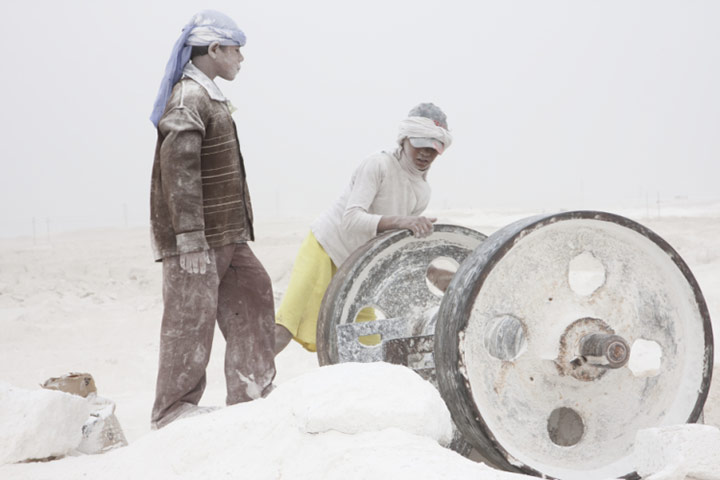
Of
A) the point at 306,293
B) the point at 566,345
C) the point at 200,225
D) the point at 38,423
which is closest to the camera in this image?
the point at 566,345

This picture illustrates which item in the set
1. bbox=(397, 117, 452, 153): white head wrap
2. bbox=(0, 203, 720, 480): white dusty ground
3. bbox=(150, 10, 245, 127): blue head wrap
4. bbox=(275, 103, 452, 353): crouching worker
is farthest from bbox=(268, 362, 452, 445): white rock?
bbox=(397, 117, 452, 153): white head wrap

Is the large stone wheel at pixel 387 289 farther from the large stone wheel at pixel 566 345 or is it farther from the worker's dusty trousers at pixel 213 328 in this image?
the large stone wheel at pixel 566 345

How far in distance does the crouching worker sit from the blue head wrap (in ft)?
3.78

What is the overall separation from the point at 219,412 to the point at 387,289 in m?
1.35

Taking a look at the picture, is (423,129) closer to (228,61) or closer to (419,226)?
(419,226)

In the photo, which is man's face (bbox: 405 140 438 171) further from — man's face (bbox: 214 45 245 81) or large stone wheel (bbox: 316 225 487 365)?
man's face (bbox: 214 45 245 81)

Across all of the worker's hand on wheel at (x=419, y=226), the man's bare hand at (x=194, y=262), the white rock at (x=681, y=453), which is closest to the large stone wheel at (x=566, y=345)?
the white rock at (x=681, y=453)

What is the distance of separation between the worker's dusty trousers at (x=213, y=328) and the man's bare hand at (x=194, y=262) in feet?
0.08

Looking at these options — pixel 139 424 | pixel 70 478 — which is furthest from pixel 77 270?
pixel 70 478

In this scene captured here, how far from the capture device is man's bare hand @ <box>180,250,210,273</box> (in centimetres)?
340

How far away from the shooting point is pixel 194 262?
11.2 feet

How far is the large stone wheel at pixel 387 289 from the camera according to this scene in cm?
380

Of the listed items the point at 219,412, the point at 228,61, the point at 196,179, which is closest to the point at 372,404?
the point at 219,412

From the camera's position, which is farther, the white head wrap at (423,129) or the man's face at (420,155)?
the man's face at (420,155)
